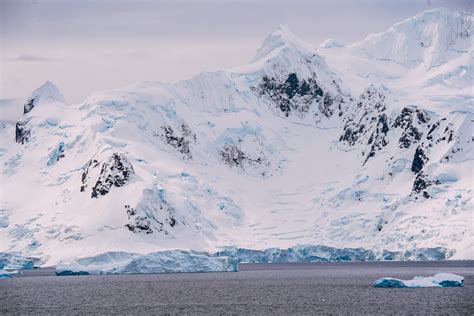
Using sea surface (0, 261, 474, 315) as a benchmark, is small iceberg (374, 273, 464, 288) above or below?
above

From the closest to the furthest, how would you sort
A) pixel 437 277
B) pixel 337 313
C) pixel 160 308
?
pixel 337 313
pixel 160 308
pixel 437 277

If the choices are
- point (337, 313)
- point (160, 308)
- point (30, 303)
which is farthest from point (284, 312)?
point (30, 303)

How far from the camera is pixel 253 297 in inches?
7082

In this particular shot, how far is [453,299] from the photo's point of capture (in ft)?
548

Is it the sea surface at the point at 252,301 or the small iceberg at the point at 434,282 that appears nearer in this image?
the sea surface at the point at 252,301

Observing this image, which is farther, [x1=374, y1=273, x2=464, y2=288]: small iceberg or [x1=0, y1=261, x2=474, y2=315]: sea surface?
[x1=374, y1=273, x2=464, y2=288]: small iceberg

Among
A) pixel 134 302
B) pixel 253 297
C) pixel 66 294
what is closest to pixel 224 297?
pixel 253 297

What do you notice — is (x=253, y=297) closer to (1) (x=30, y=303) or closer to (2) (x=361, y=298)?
(2) (x=361, y=298)

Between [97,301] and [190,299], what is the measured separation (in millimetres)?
14641

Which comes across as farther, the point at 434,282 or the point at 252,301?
the point at 434,282

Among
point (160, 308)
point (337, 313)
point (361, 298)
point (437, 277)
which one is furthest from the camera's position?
point (437, 277)

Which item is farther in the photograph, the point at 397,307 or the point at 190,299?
the point at 190,299

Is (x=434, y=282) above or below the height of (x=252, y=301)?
above

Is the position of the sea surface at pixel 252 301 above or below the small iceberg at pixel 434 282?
below
